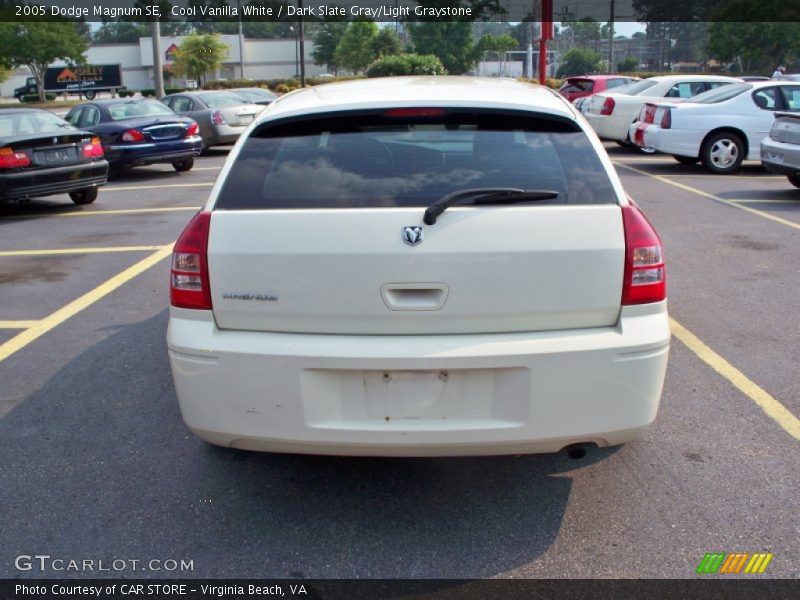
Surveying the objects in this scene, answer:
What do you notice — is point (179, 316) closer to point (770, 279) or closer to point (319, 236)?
point (319, 236)

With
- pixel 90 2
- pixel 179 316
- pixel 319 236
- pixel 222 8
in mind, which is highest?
pixel 222 8

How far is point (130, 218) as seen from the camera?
1110 centimetres

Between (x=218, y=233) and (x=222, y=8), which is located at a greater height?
(x=222, y=8)

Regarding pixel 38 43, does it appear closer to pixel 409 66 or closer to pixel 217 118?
pixel 409 66

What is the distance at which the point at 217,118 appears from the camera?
18.7 meters

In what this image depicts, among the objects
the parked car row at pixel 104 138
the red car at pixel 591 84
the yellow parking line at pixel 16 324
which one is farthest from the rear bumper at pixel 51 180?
the red car at pixel 591 84

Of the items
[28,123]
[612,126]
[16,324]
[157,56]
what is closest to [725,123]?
[612,126]

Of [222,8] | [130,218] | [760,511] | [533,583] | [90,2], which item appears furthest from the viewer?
[222,8]

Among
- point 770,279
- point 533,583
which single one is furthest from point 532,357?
point 770,279

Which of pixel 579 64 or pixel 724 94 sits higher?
pixel 579 64

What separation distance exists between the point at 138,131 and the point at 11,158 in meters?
4.47

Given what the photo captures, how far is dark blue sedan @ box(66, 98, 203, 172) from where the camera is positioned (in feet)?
49.6

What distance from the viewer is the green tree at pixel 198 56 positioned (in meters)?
67.2

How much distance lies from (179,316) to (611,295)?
1676 mm
